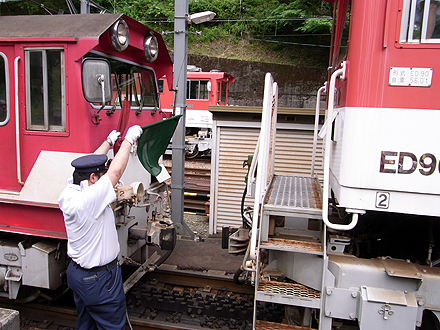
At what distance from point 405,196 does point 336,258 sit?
32.9 inches

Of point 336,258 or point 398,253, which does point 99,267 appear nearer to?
point 336,258

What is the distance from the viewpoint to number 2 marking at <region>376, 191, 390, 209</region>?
2588 mm

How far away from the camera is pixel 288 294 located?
297 centimetres

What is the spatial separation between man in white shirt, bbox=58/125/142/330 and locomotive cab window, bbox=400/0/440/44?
2.54 meters

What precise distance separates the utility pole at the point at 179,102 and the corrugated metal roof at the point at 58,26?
8.97ft

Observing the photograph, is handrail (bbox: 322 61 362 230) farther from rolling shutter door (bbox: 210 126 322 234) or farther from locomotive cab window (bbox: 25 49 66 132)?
rolling shutter door (bbox: 210 126 322 234)

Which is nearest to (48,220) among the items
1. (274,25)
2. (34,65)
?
(34,65)

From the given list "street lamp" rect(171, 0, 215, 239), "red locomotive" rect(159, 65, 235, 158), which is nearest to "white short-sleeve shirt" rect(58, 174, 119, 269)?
"street lamp" rect(171, 0, 215, 239)

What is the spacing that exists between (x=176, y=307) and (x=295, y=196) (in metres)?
2.10

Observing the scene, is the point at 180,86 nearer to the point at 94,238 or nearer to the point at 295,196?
the point at 295,196

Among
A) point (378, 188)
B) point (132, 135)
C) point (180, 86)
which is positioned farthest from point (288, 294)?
point (180, 86)

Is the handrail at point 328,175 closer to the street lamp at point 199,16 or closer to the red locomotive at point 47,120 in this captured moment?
the red locomotive at point 47,120

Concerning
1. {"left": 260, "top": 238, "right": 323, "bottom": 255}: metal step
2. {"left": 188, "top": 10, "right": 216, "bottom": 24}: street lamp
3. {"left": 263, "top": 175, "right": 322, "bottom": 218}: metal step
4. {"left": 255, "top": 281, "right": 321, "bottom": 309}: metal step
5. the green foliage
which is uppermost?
the green foliage

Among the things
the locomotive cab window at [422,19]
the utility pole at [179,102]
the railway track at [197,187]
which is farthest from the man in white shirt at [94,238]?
the railway track at [197,187]
